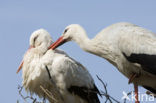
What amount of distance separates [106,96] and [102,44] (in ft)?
3.44

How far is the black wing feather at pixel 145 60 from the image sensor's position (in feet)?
20.2

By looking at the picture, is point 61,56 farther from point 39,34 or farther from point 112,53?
point 112,53

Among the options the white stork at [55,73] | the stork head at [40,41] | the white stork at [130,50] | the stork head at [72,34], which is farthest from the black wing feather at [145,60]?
the stork head at [40,41]

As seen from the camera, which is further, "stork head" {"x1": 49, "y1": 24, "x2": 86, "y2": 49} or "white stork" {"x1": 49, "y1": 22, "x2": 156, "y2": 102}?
"stork head" {"x1": 49, "y1": 24, "x2": 86, "y2": 49}

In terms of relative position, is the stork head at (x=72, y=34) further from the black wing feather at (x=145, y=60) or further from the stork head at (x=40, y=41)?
the black wing feather at (x=145, y=60)

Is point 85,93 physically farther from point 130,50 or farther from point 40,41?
point 130,50

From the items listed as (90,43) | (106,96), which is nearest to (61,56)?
(90,43)

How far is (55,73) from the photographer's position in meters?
7.30

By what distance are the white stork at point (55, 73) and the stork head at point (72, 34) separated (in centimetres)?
36

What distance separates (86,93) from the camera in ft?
24.9

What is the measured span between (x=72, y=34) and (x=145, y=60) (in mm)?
1178

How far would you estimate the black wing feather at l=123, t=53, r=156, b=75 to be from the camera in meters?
6.15

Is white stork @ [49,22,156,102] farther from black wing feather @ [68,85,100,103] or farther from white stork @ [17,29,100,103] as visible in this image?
black wing feather @ [68,85,100,103]

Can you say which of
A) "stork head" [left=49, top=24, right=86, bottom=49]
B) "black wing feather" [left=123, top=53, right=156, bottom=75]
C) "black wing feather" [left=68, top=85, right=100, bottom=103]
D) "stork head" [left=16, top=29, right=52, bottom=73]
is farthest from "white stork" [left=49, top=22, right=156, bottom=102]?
"stork head" [left=16, top=29, right=52, bottom=73]
